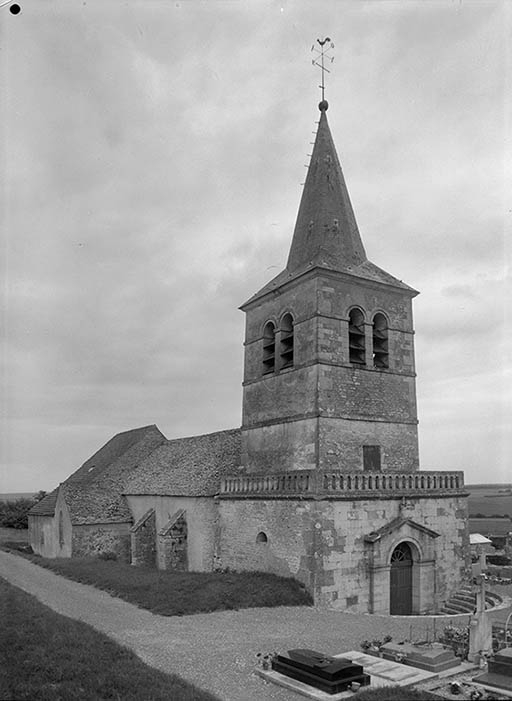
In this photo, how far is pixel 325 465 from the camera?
18.7m

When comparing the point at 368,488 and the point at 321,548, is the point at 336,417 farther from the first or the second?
the point at 321,548

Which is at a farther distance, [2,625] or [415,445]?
[415,445]

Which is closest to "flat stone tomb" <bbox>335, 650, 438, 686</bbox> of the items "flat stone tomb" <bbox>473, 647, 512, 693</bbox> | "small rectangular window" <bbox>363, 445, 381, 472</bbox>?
"flat stone tomb" <bbox>473, 647, 512, 693</bbox>

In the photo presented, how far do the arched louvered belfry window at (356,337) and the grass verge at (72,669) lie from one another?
1200cm

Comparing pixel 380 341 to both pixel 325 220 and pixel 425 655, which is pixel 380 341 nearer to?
pixel 325 220

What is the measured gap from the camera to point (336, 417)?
63.4 feet

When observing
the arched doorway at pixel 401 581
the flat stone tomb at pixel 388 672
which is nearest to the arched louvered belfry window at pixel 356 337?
the arched doorway at pixel 401 581

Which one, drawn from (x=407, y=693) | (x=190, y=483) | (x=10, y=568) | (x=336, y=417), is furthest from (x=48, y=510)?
(x=407, y=693)

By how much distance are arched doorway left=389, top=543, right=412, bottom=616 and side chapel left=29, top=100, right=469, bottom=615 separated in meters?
0.04

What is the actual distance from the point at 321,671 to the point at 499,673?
2909mm

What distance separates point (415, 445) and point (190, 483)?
8.51 m

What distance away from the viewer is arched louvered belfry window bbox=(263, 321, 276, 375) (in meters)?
22.2

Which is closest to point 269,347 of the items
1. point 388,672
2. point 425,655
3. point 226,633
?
point 226,633

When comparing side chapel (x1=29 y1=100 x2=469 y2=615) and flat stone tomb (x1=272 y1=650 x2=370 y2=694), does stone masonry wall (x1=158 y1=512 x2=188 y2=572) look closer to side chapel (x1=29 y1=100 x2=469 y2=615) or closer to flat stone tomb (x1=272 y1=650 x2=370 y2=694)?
side chapel (x1=29 y1=100 x2=469 y2=615)
